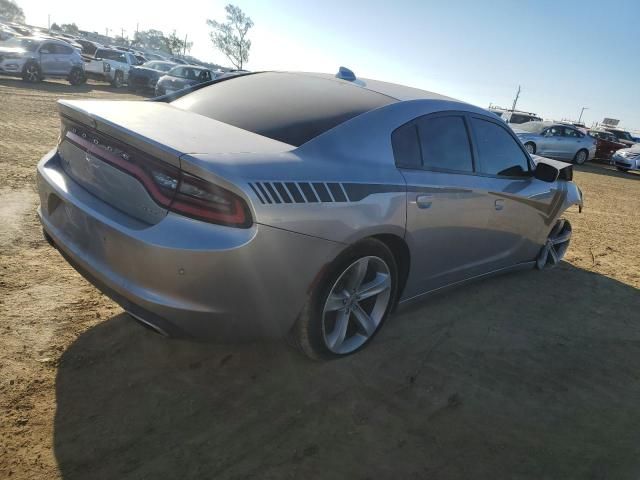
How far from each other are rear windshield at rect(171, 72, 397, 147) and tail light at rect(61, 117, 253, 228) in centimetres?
63

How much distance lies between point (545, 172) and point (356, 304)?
2.30 meters

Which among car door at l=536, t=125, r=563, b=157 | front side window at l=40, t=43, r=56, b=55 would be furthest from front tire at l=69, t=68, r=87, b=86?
car door at l=536, t=125, r=563, b=157

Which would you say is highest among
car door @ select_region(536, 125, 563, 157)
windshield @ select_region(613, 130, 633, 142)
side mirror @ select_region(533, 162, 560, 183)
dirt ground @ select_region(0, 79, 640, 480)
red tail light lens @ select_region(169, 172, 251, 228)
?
windshield @ select_region(613, 130, 633, 142)

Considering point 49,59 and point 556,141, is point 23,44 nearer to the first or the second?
point 49,59

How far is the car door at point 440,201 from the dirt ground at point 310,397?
448 mm

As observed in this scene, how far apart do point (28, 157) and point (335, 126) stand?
19.2ft

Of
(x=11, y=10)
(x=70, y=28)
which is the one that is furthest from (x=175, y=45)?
(x=11, y=10)

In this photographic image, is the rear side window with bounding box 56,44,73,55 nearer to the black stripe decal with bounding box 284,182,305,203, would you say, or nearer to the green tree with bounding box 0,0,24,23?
the black stripe decal with bounding box 284,182,305,203

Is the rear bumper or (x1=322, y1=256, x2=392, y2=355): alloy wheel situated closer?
the rear bumper

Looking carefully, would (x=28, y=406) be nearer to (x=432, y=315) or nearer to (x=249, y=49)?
(x=432, y=315)

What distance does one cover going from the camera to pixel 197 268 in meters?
2.05

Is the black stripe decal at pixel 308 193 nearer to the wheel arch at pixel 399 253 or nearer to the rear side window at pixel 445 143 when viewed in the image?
the wheel arch at pixel 399 253

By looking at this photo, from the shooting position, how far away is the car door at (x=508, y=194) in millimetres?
3613

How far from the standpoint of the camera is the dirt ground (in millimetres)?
2131
